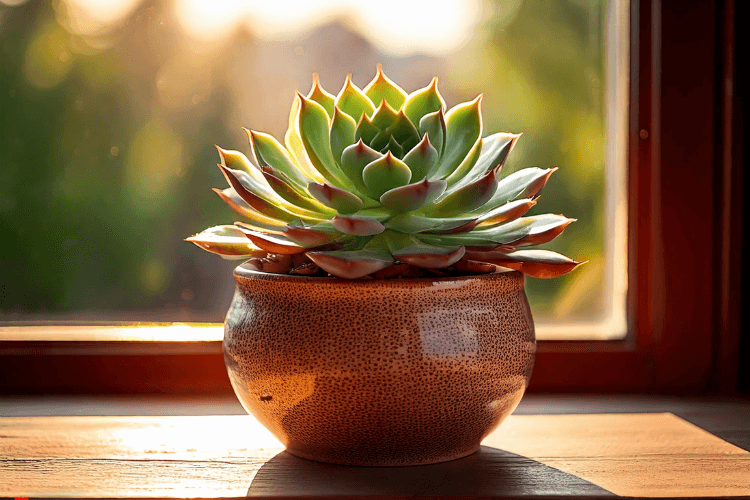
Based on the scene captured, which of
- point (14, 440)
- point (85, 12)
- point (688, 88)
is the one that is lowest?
point (14, 440)

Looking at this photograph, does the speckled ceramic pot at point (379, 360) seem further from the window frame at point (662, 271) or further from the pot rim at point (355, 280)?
the window frame at point (662, 271)

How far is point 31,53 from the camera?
0.91 meters

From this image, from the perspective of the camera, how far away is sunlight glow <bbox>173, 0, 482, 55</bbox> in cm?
91

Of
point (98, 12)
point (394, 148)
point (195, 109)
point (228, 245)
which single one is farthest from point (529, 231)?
point (98, 12)

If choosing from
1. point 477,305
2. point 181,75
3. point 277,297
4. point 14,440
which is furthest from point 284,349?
point 181,75

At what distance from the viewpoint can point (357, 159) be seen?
1.75ft

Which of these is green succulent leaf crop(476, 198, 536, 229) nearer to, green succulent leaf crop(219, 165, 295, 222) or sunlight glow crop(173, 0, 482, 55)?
green succulent leaf crop(219, 165, 295, 222)

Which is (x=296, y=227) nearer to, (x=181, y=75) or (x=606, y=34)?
(x=181, y=75)

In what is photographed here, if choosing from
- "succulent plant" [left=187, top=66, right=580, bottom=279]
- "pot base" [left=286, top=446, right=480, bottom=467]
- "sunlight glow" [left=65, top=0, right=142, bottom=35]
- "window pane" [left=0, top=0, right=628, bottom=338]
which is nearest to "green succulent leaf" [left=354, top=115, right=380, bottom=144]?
"succulent plant" [left=187, top=66, right=580, bottom=279]

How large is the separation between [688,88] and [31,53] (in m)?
0.83

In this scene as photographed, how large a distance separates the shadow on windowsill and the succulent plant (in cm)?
16

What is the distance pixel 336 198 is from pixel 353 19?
1.51ft

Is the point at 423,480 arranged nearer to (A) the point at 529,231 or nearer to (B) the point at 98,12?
(A) the point at 529,231

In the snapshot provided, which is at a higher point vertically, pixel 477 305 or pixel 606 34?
pixel 606 34
